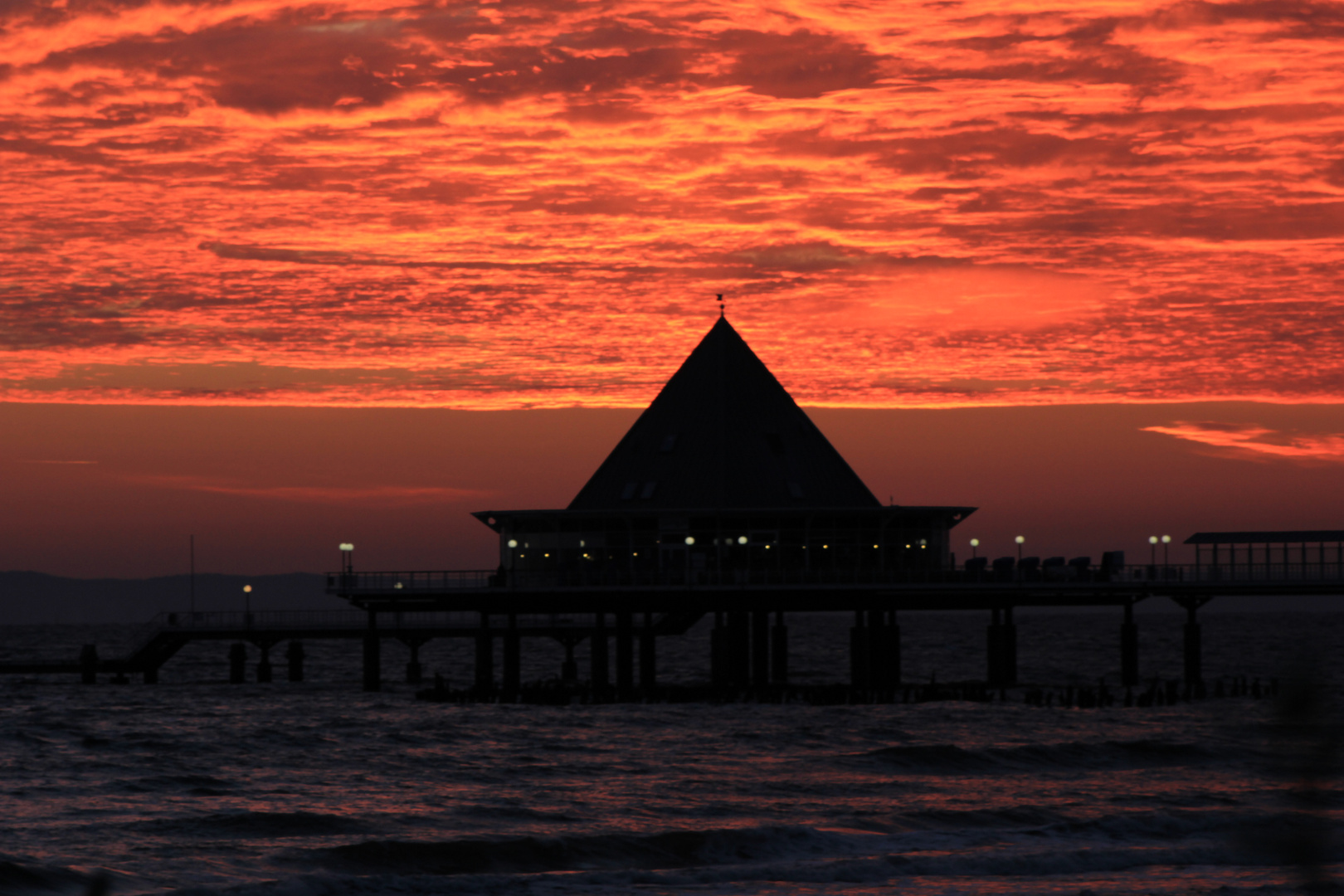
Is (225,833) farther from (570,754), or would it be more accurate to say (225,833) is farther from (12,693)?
(12,693)

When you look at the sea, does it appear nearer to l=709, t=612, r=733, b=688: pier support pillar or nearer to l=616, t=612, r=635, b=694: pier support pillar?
l=616, t=612, r=635, b=694: pier support pillar

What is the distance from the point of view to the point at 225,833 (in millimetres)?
36812

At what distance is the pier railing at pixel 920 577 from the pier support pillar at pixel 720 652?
558 inches

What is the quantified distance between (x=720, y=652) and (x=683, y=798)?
141 ft

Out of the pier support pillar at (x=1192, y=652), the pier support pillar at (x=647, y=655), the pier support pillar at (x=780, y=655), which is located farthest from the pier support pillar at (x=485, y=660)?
the pier support pillar at (x=1192, y=652)

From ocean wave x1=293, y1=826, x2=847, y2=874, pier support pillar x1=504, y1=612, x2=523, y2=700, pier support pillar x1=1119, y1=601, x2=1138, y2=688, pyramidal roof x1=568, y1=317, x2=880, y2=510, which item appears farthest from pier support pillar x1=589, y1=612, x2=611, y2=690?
ocean wave x1=293, y1=826, x2=847, y2=874

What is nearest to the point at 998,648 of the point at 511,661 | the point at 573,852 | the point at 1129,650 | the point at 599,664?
the point at 1129,650

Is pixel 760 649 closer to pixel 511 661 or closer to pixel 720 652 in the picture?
pixel 720 652

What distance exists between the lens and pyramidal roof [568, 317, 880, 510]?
72062mm

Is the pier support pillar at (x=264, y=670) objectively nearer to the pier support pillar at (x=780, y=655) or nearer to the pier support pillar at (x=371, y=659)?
the pier support pillar at (x=371, y=659)

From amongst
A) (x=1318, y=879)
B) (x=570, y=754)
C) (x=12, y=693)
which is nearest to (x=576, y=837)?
(x=570, y=754)

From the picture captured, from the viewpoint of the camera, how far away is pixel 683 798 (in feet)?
138

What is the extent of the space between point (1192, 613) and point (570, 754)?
36.4m

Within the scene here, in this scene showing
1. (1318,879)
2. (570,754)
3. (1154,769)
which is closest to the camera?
(1318,879)
